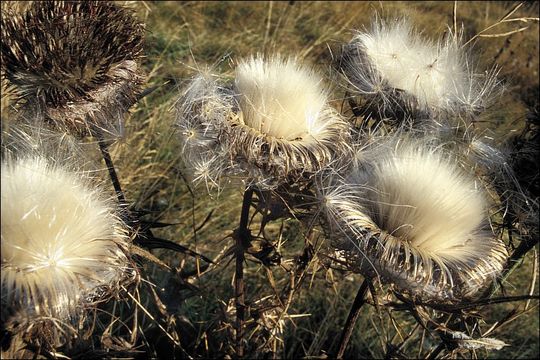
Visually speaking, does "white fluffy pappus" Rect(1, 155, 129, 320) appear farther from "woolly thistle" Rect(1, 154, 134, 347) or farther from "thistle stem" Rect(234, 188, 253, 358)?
"thistle stem" Rect(234, 188, 253, 358)

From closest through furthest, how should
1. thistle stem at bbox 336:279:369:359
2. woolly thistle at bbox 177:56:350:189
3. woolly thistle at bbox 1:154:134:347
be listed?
woolly thistle at bbox 1:154:134:347 < woolly thistle at bbox 177:56:350:189 < thistle stem at bbox 336:279:369:359

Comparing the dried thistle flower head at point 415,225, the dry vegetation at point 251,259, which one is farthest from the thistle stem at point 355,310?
the dried thistle flower head at point 415,225

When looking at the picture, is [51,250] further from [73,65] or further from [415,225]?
[415,225]

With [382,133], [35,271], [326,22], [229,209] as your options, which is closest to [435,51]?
[382,133]

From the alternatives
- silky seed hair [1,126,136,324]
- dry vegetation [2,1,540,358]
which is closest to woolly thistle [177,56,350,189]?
dry vegetation [2,1,540,358]

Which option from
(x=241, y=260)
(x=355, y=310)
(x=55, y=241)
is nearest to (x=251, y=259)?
(x=241, y=260)

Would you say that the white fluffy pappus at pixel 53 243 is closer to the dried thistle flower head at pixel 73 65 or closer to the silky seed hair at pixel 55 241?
the silky seed hair at pixel 55 241

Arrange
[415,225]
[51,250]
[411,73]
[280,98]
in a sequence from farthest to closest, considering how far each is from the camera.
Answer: [411,73], [280,98], [415,225], [51,250]

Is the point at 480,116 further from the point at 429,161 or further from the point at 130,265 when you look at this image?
the point at 130,265
